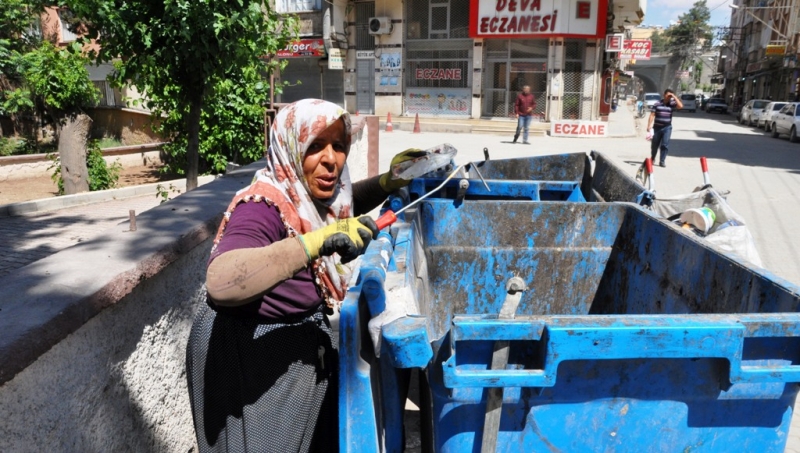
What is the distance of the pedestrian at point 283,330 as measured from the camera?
188 cm

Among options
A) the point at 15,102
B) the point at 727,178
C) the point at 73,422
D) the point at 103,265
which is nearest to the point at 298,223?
the point at 103,265

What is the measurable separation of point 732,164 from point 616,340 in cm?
1499

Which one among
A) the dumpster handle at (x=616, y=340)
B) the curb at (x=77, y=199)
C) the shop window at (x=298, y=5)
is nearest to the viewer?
the dumpster handle at (x=616, y=340)

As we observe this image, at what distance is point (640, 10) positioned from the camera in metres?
24.8

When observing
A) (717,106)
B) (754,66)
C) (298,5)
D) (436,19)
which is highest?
(298,5)

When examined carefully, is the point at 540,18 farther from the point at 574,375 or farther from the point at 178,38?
the point at 574,375

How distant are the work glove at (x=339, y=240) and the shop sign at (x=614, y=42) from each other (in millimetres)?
22503

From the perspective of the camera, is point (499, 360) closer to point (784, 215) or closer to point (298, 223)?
point (298, 223)

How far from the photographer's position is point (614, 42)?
867 inches

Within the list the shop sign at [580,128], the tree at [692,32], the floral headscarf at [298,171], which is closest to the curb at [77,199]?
the floral headscarf at [298,171]

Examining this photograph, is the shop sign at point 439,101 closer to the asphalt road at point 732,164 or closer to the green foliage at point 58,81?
the asphalt road at point 732,164

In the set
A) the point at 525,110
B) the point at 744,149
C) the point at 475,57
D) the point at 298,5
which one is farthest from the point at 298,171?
the point at 298,5

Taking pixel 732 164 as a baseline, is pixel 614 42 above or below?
above

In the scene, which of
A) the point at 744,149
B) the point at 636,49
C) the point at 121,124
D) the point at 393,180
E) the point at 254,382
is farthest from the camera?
the point at 636,49
